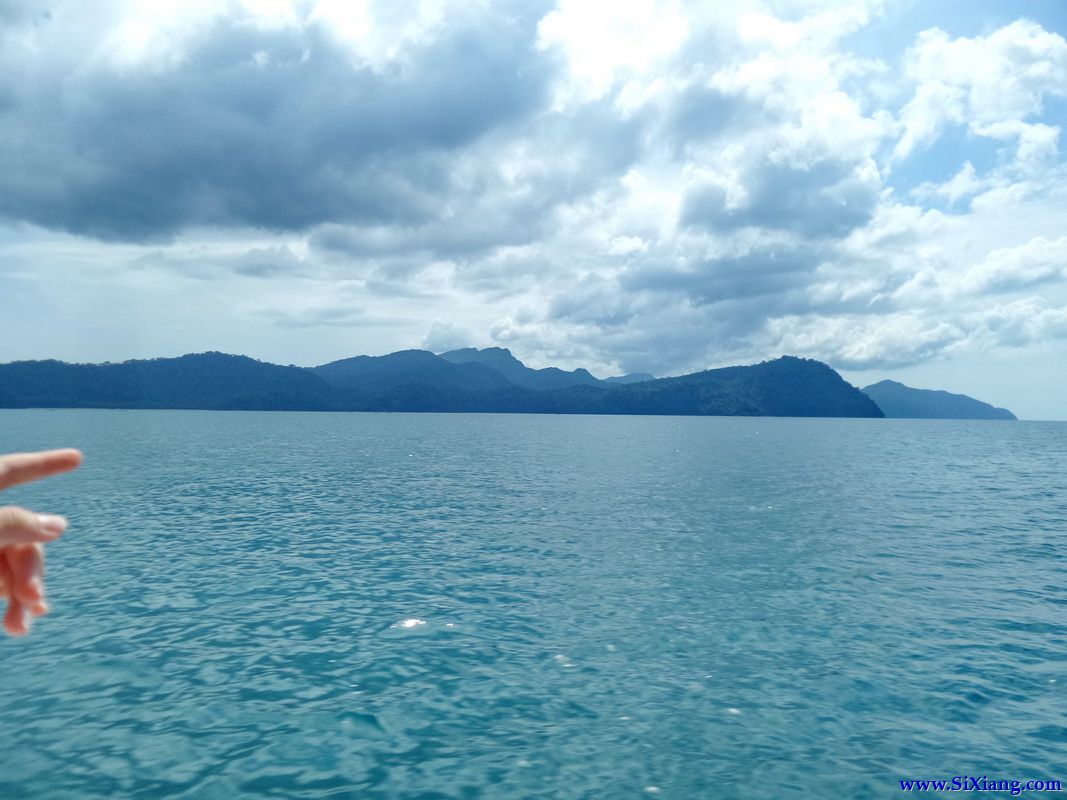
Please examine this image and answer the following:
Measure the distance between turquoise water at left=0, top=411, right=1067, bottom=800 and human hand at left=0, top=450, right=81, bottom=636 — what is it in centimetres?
1486

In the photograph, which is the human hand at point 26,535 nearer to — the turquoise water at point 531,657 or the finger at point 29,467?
the finger at point 29,467

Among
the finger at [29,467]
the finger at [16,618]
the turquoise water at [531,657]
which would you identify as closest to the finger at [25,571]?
the finger at [16,618]

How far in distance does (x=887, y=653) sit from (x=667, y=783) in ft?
45.2

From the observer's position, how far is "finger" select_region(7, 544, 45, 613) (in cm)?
423

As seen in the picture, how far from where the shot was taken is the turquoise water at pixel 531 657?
18062mm

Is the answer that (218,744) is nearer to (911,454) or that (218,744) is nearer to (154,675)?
(154,675)

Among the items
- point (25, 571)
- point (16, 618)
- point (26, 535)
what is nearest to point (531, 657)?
point (16, 618)

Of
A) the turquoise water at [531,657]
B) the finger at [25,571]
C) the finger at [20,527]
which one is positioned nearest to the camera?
the finger at [20,527]

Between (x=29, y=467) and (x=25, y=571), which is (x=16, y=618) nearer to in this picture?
(x=25, y=571)

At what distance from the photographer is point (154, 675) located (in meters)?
23.3

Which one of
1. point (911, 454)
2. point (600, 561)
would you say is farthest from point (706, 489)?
point (911, 454)

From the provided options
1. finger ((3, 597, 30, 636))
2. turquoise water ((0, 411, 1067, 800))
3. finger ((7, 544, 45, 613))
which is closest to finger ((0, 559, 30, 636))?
finger ((3, 597, 30, 636))

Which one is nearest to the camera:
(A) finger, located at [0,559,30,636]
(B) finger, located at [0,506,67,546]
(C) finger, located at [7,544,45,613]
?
(B) finger, located at [0,506,67,546]

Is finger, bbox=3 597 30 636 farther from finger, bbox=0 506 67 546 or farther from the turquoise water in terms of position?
the turquoise water
